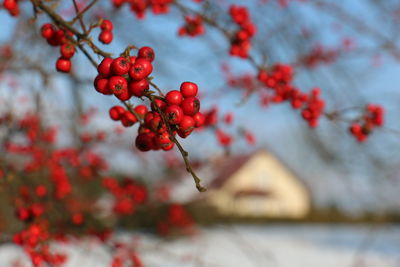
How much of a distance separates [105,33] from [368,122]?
64.2 inches

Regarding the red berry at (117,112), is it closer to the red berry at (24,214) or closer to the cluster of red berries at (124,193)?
the red berry at (24,214)

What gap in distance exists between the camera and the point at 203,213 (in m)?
12.5

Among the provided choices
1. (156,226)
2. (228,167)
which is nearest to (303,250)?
(156,226)

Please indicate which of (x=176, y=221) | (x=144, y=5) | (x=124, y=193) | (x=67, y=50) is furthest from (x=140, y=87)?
(x=176, y=221)

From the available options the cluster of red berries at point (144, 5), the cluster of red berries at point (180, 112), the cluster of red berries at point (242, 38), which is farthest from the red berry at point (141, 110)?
the cluster of red berries at point (242, 38)

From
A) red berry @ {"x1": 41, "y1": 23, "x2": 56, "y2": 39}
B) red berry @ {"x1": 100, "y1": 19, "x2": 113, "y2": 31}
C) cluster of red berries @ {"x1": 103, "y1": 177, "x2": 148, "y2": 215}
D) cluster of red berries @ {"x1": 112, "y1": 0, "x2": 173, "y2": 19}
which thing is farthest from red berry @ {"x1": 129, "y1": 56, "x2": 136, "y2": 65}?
cluster of red berries @ {"x1": 103, "y1": 177, "x2": 148, "y2": 215}

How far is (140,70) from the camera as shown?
108 centimetres

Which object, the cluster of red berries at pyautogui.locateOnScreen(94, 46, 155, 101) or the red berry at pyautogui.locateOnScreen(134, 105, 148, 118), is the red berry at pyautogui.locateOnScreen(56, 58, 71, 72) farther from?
the cluster of red berries at pyautogui.locateOnScreen(94, 46, 155, 101)

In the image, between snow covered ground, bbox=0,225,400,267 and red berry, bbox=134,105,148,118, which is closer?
red berry, bbox=134,105,148,118

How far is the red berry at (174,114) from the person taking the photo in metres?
1.09

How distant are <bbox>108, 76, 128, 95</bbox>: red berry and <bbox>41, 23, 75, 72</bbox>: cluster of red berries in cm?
48

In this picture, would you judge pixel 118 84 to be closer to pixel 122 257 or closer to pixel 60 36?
pixel 60 36

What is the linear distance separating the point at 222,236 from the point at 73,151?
10440mm

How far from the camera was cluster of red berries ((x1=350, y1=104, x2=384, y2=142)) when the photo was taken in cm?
232
